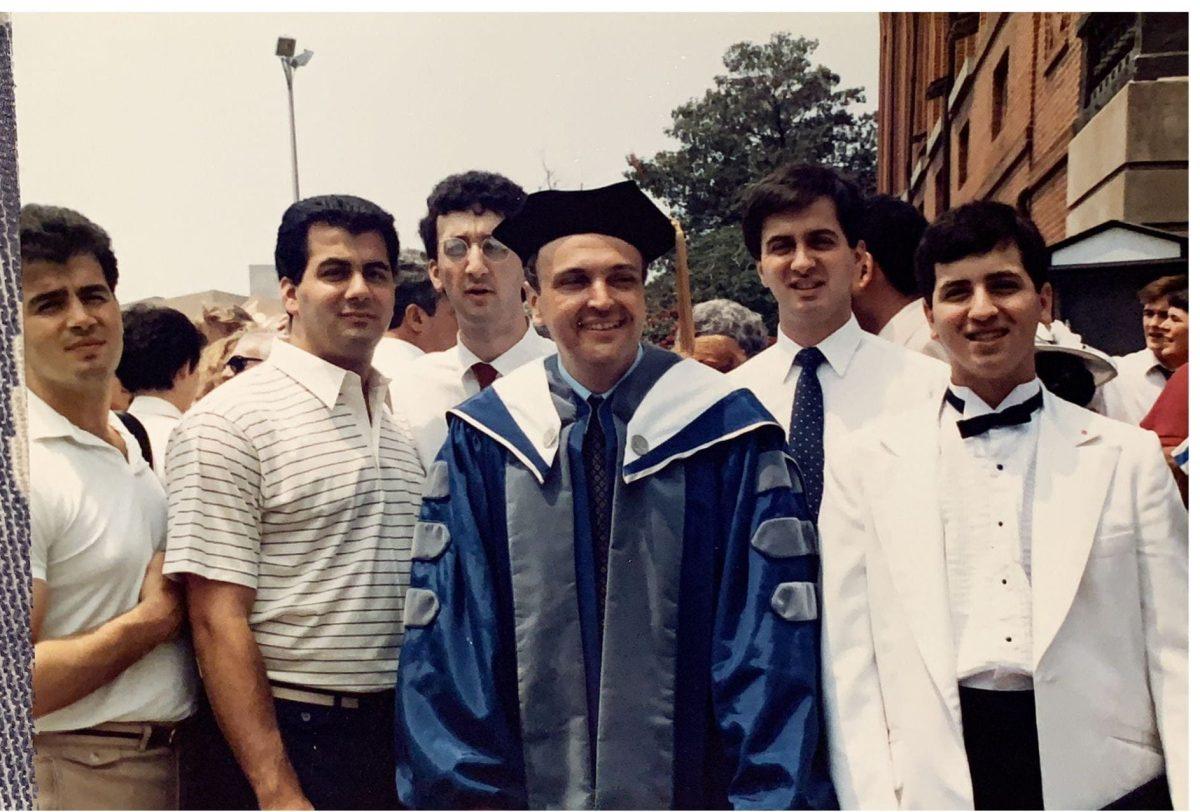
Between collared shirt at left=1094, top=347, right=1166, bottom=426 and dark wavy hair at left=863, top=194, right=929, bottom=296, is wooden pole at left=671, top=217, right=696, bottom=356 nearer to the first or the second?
dark wavy hair at left=863, top=194, right=929, bottom=296

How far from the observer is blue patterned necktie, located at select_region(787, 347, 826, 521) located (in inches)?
97.2

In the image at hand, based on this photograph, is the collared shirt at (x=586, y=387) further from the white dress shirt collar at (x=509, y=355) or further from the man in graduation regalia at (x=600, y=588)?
the white dress shirt collar at (x=509, y=355)

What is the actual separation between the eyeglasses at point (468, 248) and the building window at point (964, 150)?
1.28 m

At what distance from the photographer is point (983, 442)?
7.38 feet

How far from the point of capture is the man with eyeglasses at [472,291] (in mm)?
2744

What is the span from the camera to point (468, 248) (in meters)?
2.76

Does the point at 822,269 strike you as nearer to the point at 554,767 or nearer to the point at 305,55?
the point at 554,767

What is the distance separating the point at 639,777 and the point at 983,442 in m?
1.04

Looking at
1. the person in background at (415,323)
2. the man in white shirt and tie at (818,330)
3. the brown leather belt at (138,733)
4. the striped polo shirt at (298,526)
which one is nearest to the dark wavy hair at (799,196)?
the man in white shirt and tie at (818,330)

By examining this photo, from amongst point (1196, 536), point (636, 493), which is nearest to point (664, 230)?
point (636, 493)

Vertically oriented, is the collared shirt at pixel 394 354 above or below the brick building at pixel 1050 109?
below

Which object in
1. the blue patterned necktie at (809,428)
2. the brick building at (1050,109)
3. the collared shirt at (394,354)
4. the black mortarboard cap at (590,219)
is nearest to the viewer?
the black mortarboard cap at (590,219)

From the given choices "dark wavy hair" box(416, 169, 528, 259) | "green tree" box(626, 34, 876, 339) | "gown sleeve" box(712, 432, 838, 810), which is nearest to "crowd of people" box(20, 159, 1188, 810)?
"gown sleeve" box(712, 432, 838, 810)

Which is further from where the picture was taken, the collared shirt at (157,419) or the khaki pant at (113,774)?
the collared shirt at (157,419)
